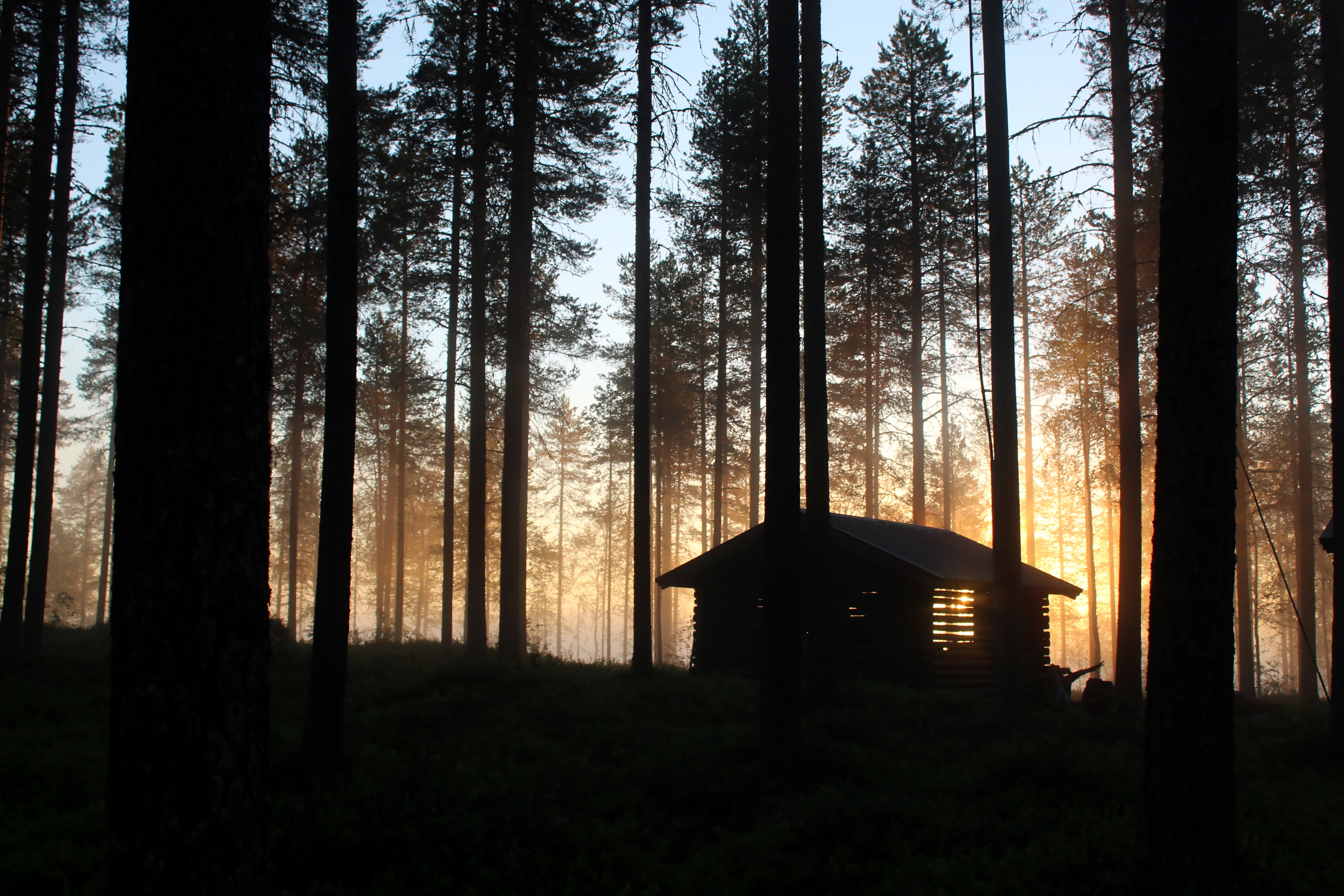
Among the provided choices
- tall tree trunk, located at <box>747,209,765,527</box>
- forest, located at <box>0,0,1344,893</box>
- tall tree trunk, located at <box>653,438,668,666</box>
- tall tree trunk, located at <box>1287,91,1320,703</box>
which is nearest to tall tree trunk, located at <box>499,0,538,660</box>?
forest, located at <box>0,0,1344,893</box>

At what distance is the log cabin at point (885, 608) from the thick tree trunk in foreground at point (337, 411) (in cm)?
949

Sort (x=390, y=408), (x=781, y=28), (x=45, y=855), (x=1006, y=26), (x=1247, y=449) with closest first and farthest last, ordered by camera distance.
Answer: (x=45, y=855), (x=781, y=28), (x=1006, y=26), (x=1247, y=449), (x=390, y=408)

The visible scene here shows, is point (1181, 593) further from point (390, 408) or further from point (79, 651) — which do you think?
point (390, 408)

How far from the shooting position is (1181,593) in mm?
6316

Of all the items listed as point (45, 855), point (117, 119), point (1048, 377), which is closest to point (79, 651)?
point (117, 119)

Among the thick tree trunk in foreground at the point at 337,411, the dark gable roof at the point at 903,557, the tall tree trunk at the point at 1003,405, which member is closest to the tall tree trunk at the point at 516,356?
the dark gable roof at the point at 903,557

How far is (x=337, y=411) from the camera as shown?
31.2ft

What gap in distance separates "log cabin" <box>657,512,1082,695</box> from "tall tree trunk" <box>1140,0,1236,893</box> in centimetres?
1011

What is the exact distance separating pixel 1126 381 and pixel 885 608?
6438mm

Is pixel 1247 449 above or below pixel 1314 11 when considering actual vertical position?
below

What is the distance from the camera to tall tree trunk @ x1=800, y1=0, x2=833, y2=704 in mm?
12750

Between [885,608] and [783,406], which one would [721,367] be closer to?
[885,608]

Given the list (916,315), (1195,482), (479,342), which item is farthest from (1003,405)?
(916,315)

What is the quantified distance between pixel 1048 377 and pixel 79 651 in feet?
98.3
